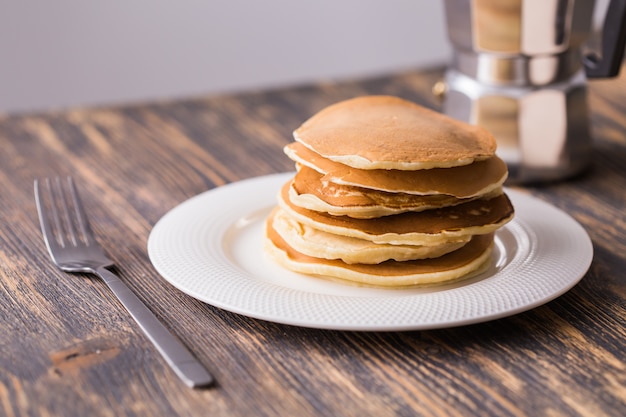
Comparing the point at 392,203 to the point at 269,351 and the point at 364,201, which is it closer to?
the point at 364,201

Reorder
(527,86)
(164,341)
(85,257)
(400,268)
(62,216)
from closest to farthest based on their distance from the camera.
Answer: (164,341) < (400,268) < (85,257) < (62,216) < (527,86)

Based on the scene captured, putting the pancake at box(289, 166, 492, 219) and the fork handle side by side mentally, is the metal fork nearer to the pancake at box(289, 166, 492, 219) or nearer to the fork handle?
the fork handle

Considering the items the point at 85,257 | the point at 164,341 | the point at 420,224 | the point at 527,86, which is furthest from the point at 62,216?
the point at 527,86

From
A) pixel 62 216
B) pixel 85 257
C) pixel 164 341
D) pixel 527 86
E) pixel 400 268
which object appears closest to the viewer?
pixel 164 341

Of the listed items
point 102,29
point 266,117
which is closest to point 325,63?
point 102,29

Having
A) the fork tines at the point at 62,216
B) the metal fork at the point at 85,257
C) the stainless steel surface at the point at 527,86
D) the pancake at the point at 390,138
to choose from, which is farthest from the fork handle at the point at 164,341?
the stainless steel surface at the point at 527,86

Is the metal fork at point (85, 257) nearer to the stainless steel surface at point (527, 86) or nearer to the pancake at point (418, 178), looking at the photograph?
the pancake at point (418, 178)

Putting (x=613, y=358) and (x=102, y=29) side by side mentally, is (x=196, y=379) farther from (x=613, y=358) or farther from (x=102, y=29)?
(x=102, y=29)
